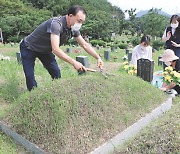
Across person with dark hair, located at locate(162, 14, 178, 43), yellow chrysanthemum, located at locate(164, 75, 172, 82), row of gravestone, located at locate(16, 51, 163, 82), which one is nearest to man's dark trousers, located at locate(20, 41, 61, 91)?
row of gravestone, located at locate(16, 51, 163, 82)

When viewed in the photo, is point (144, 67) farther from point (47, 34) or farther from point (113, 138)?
point (113, 138)

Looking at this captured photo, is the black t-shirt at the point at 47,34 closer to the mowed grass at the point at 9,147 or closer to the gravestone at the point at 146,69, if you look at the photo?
the mowed grass at the point at 9,147

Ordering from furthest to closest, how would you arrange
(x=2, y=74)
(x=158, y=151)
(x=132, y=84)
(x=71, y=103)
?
(x=2, y=74), (x=132, y=84), (x=71, y=103), (x=158, y=151)

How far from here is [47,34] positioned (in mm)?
3207

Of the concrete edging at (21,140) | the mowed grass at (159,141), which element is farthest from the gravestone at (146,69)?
the concrete edging at (21,140)

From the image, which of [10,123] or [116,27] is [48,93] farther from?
[116,27]

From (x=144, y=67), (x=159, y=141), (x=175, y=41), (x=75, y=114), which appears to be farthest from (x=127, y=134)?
(x=175, y=41)

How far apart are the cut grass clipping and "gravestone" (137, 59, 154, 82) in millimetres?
1122

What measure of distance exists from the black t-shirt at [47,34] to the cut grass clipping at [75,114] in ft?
1.91

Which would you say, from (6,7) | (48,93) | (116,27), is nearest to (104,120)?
(48,93)

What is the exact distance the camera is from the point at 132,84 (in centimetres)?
346

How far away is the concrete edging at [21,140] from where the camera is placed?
2.52m

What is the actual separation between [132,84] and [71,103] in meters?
1.11

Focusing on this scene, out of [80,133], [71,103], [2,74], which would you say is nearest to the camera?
[80,133]
